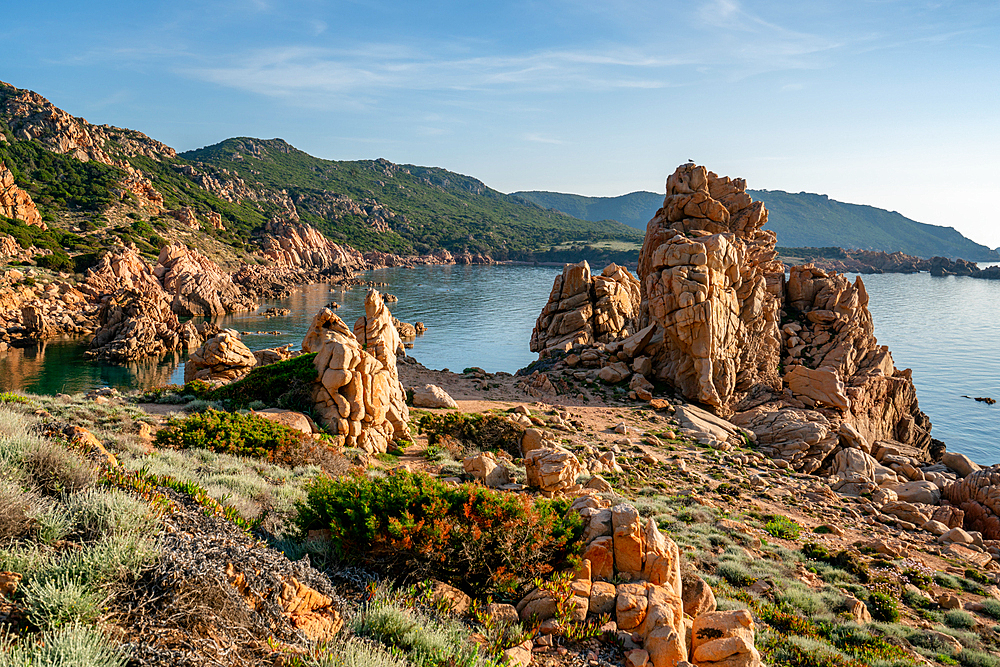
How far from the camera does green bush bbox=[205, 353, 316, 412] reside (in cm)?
1834

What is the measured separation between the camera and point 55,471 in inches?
259

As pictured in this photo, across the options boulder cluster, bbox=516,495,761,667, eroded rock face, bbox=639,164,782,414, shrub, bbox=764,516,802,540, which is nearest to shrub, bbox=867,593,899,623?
shrub, bbox=764,516,802,540

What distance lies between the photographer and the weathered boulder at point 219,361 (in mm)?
27938

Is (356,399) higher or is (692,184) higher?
(692,184)

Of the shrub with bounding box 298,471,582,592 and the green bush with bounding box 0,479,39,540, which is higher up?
the green bush with bounding box 0,479,39,540

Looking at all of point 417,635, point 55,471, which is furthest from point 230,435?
point 417,635

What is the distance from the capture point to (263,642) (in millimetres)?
5047

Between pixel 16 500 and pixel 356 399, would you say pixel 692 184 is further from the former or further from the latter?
pixel 16 500

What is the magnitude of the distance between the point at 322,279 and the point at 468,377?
307ft

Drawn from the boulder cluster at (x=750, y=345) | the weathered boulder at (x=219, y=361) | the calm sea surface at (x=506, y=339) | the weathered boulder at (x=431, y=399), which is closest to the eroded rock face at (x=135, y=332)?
the calm sea surface at (x=506, y=339)

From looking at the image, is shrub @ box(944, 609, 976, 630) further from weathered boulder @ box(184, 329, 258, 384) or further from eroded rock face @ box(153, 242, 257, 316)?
eroded rock face @ box(153, 242, 257, 316)

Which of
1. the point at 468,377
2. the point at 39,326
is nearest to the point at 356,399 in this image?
the point at 468,377

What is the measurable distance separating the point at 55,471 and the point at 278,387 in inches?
518

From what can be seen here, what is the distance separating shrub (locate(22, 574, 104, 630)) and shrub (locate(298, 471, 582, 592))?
10.6 feet
